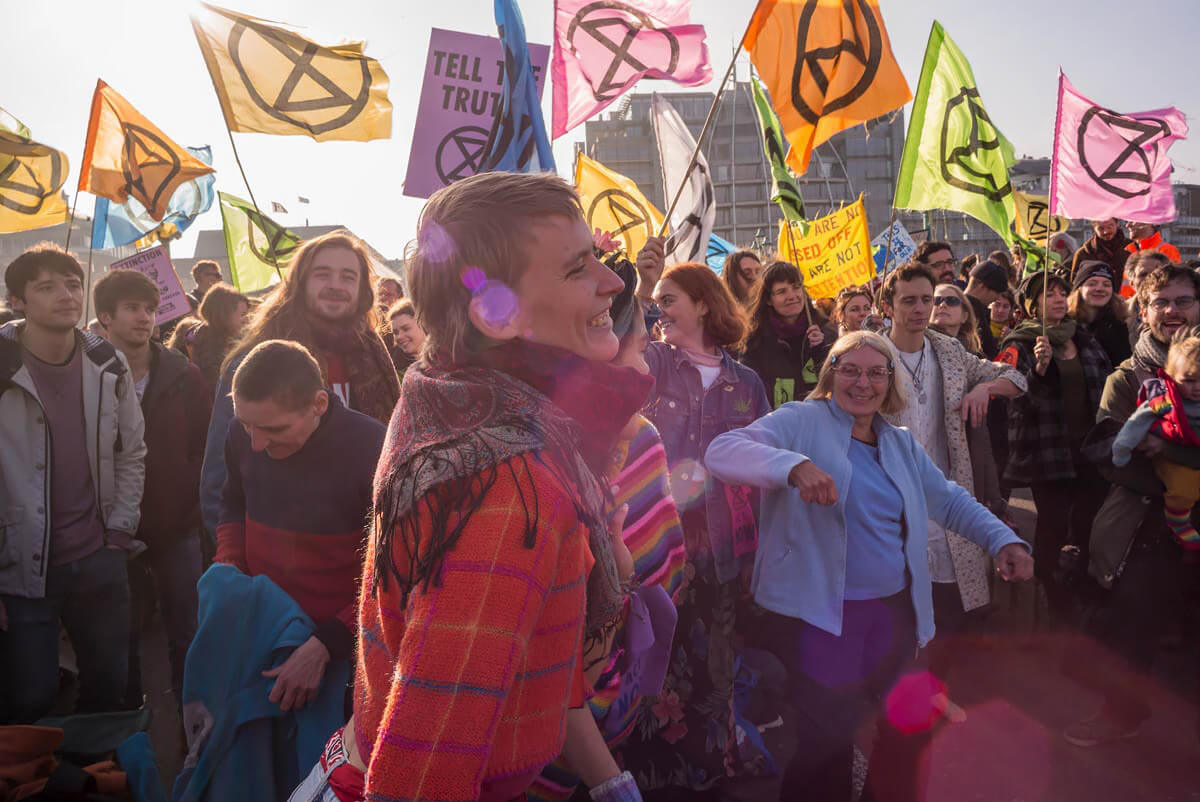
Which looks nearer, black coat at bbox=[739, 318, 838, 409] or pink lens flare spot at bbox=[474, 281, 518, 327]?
pink lens flare spot at bbox=[474, 281, 518, 327]

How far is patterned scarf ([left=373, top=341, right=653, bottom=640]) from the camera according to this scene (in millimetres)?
885

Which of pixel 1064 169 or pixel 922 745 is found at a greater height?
pixel 1064 169

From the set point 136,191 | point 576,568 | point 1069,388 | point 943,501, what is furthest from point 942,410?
point 136,191

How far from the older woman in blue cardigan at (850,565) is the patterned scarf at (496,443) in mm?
1537

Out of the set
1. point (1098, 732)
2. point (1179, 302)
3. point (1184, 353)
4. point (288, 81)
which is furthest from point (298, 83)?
point (1098, 732)

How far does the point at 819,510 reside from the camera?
2.73 m

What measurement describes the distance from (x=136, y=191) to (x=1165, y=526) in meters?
7.30

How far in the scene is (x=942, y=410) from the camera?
3768 millimetres

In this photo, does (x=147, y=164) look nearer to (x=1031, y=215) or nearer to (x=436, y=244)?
(x=436, y=244)

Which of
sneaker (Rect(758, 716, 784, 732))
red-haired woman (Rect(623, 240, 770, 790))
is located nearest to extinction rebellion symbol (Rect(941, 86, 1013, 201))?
red-haired woman (Rect(623, 240, 770, 790))

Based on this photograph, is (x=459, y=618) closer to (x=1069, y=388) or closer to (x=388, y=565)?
(x=388, y=565)

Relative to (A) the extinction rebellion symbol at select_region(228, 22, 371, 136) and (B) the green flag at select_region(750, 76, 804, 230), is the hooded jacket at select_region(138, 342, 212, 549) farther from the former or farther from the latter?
(B) the green flag at select_region(750, 76, 804, 230)

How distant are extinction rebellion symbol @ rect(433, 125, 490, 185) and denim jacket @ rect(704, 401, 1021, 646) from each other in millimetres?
2569

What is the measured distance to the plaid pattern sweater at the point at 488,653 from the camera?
81cm
